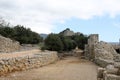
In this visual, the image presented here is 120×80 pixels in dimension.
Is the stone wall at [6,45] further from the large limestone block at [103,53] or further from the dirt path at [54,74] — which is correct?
the dirt path at [54,74]

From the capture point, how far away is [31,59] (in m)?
18.3

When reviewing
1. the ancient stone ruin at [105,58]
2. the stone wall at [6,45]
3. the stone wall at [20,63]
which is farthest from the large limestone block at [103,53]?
the stone wall at [6,45]

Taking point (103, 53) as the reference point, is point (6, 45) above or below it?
above

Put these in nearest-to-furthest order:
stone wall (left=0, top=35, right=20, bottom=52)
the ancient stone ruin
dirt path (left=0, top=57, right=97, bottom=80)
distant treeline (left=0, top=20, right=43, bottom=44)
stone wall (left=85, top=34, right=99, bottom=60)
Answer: the ancient stone ruin < dirt path (left=0, top=57, right=97, bottom=80) < stone wall (left=0, top=35, right=20, bottom=52) < stone wall (left=85, top=34, right=99, bottom=60) < distant treeline (left=0, top=20, right=43, bottom=44)

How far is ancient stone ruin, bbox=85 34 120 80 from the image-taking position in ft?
30.3

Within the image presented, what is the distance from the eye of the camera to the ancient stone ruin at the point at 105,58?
9.24 meters

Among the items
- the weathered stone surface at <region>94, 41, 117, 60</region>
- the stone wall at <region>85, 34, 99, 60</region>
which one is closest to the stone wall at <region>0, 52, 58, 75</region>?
the weathered stone surface at <region>94, 41, 117, 60</region>

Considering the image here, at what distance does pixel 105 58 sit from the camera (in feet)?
79.3

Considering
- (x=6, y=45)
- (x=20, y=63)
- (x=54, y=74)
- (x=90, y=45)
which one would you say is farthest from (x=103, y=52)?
(x=20, y=63)

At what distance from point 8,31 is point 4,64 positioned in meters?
28.8

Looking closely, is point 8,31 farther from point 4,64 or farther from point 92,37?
point 4,64

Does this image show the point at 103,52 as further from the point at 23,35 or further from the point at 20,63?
the point at 23,35

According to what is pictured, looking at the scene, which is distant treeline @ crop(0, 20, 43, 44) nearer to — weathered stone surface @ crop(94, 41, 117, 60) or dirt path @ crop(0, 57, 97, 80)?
weathered stone surface @ crop(94, 41, 117, 60)

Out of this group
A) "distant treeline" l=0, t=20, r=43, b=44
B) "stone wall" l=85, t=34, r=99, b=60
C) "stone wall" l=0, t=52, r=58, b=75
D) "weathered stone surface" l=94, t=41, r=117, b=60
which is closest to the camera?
"stone wall" l=0, t=52, r=58, b=75
